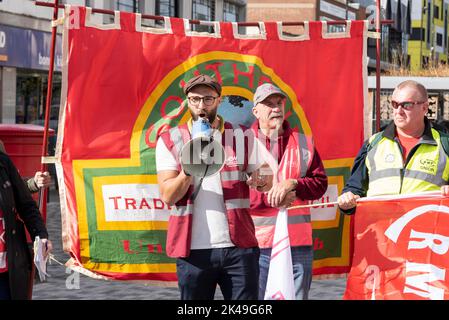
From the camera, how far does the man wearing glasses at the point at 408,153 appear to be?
4.91 m

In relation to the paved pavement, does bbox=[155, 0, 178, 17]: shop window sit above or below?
above

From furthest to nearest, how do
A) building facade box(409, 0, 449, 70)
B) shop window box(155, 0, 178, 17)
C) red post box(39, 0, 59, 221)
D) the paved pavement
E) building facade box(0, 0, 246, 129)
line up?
1. building facade box(409, 0, 449, 70)
2. shop window box(155, 0, 178, 17)
3. building facade box(0, 0, 246, 129)
4. the paved pavement
5. red post box(39, 0, 59, 221)

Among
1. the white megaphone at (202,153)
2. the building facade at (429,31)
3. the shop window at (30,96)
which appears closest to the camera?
the white megaphone at (202,153)

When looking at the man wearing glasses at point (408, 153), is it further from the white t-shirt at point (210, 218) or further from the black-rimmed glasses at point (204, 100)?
the black-rimmed glasses at point (204, 100)

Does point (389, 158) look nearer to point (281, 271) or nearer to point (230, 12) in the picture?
point (281, 271)

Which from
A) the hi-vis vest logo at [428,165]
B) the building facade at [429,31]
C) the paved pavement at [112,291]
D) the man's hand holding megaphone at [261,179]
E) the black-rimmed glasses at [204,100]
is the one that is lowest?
the paved pavement at [112,291]

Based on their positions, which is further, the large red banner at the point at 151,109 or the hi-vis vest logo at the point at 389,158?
the large red banner at the point at 151,109

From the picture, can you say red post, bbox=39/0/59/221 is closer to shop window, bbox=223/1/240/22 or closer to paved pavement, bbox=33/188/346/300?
paved pavement, bbox=33/188/346/300

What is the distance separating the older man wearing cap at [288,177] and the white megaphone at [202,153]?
56cm

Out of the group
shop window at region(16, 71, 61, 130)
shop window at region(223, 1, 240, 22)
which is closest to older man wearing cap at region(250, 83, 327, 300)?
shop window at region(16, 71, 61, 130)

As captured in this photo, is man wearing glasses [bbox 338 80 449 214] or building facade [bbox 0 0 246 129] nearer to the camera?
man wearing glasses [bbox 338 80 449 214]

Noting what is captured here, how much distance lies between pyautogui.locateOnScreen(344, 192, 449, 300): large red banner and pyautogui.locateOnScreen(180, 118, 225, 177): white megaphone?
1.09 metres

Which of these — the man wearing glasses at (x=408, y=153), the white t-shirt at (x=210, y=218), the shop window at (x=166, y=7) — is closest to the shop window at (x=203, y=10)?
the shop window at (x=166, y=7)

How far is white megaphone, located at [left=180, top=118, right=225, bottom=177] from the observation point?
4.31 metres
